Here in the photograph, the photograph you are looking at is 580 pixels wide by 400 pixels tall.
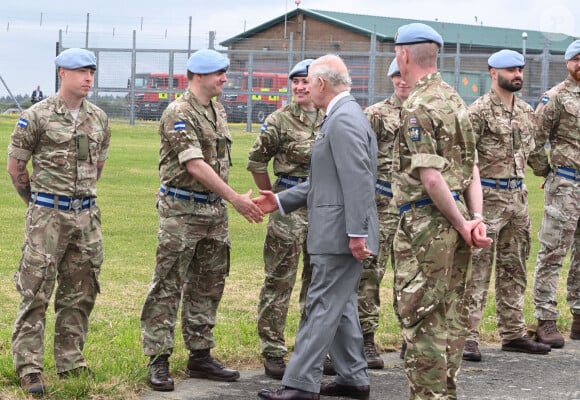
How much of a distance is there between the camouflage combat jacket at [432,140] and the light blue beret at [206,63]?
174 centimetres

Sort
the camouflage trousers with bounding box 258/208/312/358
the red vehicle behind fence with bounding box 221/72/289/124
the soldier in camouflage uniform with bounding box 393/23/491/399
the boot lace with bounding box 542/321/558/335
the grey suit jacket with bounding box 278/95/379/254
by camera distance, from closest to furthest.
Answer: the soldier in camouflage uniform with bounding box 393/23/491/399 → the grey suit jacket with bounding box 278/95/379/254 → the camouflage trousers with bounding box 258/208/312/358 → the boot lace with bounding box 542/321/558/335 → the red vehicle behind fence with bounding box 221/72/289/124

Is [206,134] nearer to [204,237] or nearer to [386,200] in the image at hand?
[204,237]

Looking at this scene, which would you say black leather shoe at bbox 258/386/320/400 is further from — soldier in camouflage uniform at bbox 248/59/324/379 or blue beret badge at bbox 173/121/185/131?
blue beret badge at bbox 173/121/185/131

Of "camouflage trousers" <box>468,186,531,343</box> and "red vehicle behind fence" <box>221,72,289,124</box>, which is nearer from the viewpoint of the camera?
"camouflage trousers" <box>468,186,531,343</box>

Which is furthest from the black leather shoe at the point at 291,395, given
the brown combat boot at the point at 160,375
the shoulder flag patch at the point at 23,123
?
the shoulder flag patch at the point at 23,123

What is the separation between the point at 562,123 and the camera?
8898 millimetres

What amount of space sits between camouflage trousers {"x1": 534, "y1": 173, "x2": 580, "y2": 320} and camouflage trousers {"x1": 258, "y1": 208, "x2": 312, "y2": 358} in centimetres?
236

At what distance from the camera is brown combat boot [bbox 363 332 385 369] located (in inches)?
307

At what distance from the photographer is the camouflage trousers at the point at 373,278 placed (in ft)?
26.4

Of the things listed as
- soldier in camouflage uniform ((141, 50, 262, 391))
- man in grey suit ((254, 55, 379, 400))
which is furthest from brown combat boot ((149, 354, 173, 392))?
man in grey suit ((254, 55, 379, 400))

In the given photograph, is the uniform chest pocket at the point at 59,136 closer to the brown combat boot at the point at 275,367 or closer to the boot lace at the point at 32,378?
the boot lace at the point at 32,378

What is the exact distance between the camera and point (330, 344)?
6.78 metres

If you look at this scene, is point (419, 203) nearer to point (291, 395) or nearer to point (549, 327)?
point (291, 395)

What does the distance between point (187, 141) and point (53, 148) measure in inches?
32.9
